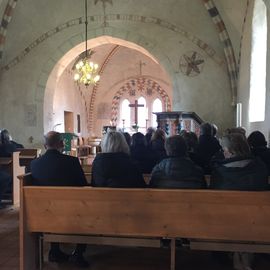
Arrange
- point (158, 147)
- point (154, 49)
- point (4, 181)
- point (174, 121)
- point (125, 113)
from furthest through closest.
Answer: point (125, 113)
point (154, 49)
point (174, 121)
point (4, 181)
point (158, 147)

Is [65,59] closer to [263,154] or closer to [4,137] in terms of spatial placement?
[4,137]

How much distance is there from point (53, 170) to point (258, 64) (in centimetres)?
685

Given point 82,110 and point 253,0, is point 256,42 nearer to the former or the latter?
point 253,0

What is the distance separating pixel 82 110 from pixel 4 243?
15.0 meters

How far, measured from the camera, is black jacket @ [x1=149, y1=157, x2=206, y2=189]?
3.62 m

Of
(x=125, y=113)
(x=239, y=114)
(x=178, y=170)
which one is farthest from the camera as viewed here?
(x=125, y=113)

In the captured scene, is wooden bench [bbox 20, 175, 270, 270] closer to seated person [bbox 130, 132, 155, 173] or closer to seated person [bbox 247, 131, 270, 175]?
seated person [bbox 247, 131, 270, 175]

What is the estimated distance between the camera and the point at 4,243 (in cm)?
471

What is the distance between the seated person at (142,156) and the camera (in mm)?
5340

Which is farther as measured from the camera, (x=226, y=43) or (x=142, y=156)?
(x=226, y=43)

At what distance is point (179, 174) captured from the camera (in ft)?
11.9

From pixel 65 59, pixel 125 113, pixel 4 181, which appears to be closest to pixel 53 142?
pixel 4 181

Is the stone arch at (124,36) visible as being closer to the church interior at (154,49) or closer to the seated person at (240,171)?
the church interior at (154,49)

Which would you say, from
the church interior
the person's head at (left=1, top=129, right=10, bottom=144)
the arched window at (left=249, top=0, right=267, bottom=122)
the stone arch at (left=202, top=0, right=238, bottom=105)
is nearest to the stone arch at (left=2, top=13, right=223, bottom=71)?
the church interior
